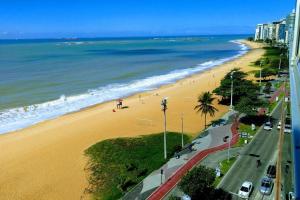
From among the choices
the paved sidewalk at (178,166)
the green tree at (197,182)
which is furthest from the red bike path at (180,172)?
the green tree at (197,182)

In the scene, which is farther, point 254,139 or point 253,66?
point 253,66

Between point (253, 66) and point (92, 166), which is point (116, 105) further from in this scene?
point (253, 66)

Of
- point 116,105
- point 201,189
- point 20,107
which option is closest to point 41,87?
point 20,107

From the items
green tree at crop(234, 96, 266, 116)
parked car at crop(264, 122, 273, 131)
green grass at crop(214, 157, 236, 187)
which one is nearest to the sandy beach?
green tree at crop(234, 96, 266, 116)

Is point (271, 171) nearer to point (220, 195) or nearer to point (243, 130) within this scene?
point (220, 195)

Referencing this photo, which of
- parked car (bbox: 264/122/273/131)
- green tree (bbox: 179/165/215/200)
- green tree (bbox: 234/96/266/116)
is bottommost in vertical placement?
parked car (bbox: 264/122/273/131)

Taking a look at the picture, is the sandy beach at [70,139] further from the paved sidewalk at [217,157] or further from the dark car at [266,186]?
the dark car at [266,186]

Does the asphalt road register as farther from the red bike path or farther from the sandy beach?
the sandy beach
